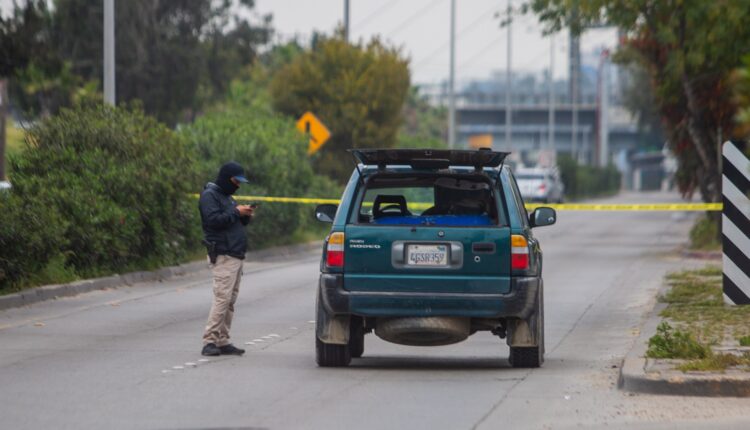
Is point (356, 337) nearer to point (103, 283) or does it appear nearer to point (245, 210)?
point (245, 210)

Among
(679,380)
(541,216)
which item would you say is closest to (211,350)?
(541,216)

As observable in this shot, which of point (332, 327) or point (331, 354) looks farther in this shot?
point (331, 354)

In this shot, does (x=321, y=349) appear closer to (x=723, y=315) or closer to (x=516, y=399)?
(x=516, y=399)

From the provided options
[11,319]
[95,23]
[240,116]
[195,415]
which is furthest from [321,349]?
[95,23]

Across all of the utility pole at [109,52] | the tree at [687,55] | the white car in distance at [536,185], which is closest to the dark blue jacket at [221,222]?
the tree at [687,55]

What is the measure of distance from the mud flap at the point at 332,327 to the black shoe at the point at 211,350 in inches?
55.7

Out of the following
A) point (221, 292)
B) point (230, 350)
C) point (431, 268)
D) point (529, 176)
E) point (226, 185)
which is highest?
point (226, 185)

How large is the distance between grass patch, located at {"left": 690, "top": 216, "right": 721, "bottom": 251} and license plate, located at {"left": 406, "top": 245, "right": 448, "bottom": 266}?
803 inches

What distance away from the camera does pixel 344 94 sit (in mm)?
42906

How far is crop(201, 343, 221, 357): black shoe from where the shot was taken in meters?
13.6

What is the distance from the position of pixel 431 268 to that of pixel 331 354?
1225 mm

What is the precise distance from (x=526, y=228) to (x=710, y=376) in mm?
2324

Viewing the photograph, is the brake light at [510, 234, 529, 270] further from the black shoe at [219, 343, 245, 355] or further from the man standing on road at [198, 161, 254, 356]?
the black shoe at [219, 343, 245, 355]

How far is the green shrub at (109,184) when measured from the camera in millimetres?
21984
